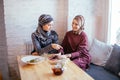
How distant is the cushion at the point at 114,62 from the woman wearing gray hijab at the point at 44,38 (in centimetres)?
66

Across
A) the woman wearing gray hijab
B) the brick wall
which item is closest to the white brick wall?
the brick wall

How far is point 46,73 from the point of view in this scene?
1.96 meters

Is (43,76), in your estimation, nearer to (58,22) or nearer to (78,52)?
(78,52)

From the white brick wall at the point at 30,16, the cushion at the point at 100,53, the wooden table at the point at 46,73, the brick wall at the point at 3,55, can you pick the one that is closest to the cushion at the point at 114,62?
the cushion at the point at 100,53

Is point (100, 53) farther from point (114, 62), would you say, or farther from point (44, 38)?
point (44, 38)

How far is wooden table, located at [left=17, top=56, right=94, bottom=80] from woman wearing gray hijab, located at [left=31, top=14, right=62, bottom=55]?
1.17ft

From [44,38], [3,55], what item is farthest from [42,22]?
[3,55]

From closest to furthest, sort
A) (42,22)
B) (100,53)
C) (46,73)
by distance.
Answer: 1. (46,73)
2. (42,22)
3. (100,53)

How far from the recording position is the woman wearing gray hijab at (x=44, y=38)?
257cm

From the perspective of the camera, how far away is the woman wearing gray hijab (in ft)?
8.44

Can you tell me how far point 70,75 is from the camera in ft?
6.26

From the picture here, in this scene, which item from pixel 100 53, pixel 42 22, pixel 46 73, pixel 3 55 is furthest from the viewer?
pixel 3 55

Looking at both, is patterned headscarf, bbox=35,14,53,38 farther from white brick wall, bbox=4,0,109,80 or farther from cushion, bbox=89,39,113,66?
cushion, bbox=89,39,113,66

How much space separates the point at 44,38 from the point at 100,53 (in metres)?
0.82
